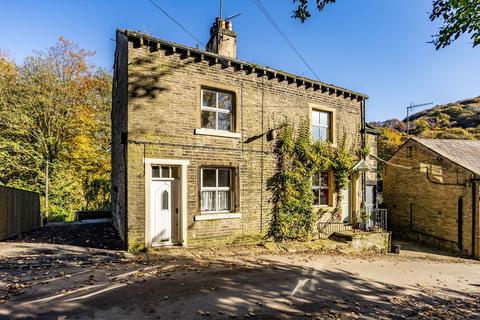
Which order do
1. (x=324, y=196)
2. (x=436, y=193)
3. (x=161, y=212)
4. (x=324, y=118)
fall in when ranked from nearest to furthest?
(x=161, y=212) < (x=324, y=196) < (x=324, y=118) < (x=436, y=193)

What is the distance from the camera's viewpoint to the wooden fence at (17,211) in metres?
10.9

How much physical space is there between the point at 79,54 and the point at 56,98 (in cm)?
477

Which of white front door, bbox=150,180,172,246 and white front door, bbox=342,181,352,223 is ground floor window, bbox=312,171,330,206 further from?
white front door, bbox=150,180,172,246

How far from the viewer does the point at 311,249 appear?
1113cm

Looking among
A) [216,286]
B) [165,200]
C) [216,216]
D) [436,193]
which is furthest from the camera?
[436,193]

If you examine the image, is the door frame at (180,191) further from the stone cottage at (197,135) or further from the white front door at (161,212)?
the white front door at (161,212)

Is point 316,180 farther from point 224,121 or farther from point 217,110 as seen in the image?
point 217,110

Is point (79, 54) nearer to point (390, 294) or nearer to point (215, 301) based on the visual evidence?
point (215, 301)

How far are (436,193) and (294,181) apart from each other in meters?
9.76

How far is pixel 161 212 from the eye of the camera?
962cm

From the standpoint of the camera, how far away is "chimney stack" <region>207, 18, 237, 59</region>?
11539 millimetres

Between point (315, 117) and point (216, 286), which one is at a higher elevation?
point (315, 117)

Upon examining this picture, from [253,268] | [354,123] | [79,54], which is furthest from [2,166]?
[354,123]

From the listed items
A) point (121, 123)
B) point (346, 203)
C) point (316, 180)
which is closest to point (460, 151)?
point (346, 203)
